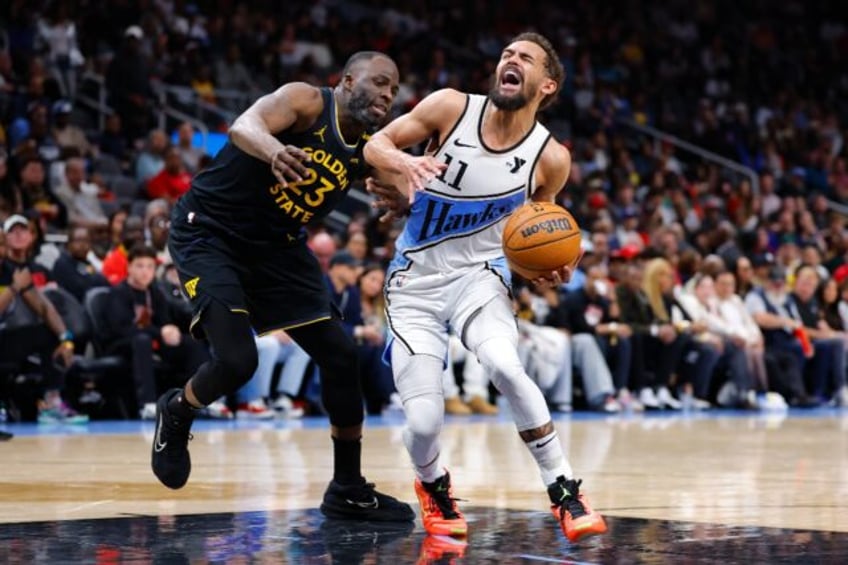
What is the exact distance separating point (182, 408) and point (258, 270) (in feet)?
2.10

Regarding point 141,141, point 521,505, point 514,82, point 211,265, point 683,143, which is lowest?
point 521,505

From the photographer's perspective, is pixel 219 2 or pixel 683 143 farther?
pixel 683 143

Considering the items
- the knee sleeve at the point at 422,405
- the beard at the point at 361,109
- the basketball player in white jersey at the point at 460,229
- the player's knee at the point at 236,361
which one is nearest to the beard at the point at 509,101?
the basketball player in white jersey at the point at 460,229

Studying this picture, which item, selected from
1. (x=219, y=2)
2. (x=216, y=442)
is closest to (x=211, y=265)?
(x=216, y=442)

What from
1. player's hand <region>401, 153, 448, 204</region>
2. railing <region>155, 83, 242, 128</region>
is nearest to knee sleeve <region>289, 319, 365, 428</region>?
player's hand <region>401, 153, 448, 204</region>

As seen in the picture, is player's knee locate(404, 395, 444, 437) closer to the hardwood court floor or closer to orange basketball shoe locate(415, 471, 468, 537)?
orange basketball shoe locate(415, 471, 468, 537)

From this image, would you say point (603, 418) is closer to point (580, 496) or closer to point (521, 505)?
point (521, 505)

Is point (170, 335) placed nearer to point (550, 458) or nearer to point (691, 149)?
point (550, 458)

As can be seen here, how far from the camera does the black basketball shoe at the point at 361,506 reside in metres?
6.00

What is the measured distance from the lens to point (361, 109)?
6.08 meters

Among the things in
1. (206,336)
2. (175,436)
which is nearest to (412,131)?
(206,336)

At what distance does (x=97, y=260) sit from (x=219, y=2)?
7645 millimetres

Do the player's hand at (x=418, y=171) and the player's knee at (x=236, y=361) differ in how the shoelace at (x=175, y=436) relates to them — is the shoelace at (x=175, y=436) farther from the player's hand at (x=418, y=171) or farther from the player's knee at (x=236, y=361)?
the player's hand at (x=418, y=171)

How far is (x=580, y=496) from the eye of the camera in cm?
532
